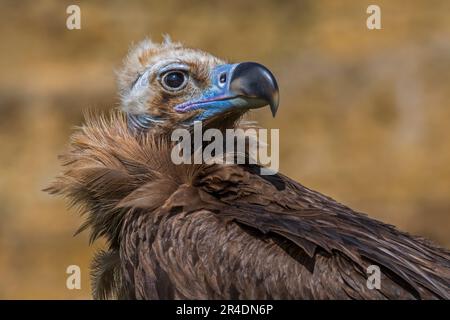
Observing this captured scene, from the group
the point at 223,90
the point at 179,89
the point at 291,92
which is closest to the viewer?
the point at 223,90

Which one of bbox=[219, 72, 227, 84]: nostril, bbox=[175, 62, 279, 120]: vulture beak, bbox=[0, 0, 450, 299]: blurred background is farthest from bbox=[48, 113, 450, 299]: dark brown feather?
bbox=[0, 0, 450, 299]: blurred background

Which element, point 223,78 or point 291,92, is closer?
point 223,78

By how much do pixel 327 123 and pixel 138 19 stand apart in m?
2.53

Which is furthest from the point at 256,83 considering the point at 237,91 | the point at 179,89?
the point at 179,89

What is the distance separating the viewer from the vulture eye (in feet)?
16.3

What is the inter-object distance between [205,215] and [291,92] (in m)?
6.69

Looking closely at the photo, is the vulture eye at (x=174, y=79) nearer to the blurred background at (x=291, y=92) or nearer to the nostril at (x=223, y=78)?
the nostril at (x=223, y=78)

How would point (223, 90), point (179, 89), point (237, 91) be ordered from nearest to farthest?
point (237, 91) < point (223, 90) < point (179, 89)

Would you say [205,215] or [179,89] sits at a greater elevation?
[179,89]

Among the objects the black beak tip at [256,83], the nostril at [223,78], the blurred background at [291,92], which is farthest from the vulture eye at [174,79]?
the blurred background at [291,92]

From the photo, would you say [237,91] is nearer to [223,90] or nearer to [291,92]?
[223,90]

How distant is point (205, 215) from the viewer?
4.11 m

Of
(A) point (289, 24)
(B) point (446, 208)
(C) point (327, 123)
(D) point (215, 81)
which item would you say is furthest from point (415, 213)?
(D) point (215, 81)

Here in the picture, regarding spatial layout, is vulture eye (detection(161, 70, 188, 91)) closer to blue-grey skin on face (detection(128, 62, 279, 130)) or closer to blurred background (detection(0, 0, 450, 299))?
blue-grey skin on face (detection(128, 62, 279, 130))
